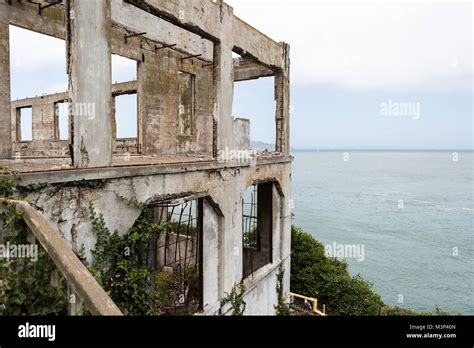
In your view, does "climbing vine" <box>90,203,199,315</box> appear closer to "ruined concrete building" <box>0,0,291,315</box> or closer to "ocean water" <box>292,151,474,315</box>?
"ruined concrete building" <box>0,0,291,315</box>

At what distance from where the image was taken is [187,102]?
617 inches

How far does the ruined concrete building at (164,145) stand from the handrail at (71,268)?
0.5 inches

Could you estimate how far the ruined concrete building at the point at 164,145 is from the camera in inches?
A: 199

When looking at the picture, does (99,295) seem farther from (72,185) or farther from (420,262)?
(420,262)

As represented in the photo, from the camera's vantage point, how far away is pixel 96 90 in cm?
542

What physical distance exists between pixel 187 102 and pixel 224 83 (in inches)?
292

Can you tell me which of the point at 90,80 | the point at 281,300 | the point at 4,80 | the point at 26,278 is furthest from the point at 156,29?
the point at 26,278

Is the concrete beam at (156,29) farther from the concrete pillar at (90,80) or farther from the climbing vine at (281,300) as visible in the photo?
the climbing vine at (281,300)

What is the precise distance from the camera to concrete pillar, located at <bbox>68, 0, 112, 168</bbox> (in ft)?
16.7

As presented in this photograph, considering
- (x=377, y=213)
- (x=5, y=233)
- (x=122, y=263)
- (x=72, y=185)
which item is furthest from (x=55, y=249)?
(x=377, y=213)

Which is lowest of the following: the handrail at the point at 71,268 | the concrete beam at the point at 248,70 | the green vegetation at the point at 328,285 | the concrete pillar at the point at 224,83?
the green vegetation at the point at 328,285

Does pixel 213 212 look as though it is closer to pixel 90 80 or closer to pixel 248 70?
pixel 90 80

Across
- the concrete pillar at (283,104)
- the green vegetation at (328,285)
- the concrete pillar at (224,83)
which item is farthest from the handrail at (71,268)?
the green vegetation at (328,285)

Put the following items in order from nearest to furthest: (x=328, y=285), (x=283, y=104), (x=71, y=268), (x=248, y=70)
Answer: (x=71, y=268) < (x=283, y=104) < (x=248, y=70) < (x=328, y=285)
